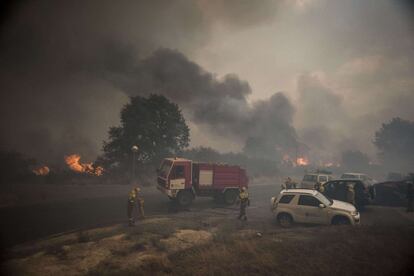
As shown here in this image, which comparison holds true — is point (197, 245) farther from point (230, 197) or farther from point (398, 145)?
point (398, 145)

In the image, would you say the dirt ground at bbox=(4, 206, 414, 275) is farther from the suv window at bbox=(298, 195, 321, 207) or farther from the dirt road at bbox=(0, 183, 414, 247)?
the dirt road at bbox=(0, 183, 414, 247)

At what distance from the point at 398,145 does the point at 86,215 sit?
3221 inches

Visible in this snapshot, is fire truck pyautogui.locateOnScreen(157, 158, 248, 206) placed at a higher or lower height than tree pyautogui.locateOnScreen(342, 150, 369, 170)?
lower

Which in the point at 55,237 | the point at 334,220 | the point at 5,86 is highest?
the point at 5,86

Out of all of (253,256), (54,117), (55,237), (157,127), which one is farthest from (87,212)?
(54,117)

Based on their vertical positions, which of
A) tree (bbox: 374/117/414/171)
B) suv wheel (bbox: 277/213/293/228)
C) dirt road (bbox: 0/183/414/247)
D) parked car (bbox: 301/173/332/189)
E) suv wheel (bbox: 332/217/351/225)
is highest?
tree (bbox: 374/117/414/171)

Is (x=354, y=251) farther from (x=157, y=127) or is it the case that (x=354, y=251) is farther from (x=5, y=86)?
(x=5, y=86)

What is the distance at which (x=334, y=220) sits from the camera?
37.3ft

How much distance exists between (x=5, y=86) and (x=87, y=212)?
137 feet

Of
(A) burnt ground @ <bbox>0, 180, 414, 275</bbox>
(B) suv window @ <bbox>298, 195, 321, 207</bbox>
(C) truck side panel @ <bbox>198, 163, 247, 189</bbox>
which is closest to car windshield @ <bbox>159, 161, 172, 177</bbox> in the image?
(C) truck side panel @ <bbox>198, 163, 247, 189</bbox>

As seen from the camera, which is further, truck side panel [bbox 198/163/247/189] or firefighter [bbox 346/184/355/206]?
truck side panel [bbox 198/163/247/189]

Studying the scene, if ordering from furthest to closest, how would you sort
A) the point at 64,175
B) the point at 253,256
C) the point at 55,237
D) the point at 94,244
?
the point at 64,175
the point at 55,237
the point at 94,244
the point at 253,256

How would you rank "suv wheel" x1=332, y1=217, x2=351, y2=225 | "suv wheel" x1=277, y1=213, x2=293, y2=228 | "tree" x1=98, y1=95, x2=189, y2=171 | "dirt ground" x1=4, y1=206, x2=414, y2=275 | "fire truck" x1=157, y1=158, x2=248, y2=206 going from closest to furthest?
1. "dirt ground" x1=4, y1=206, x2=414, y2=275
2. "suv wheel" x1=332, y1=217, x2=351, y2=225
3. "suv wheel" x1=277, y1=213, x2=293, y2=228
4. "fire truck" x1=157, y1=158, x2=248, y2=206
5. "tree" x1=98, y1=95, x2=189, y2=171

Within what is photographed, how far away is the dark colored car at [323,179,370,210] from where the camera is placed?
49.8ft
